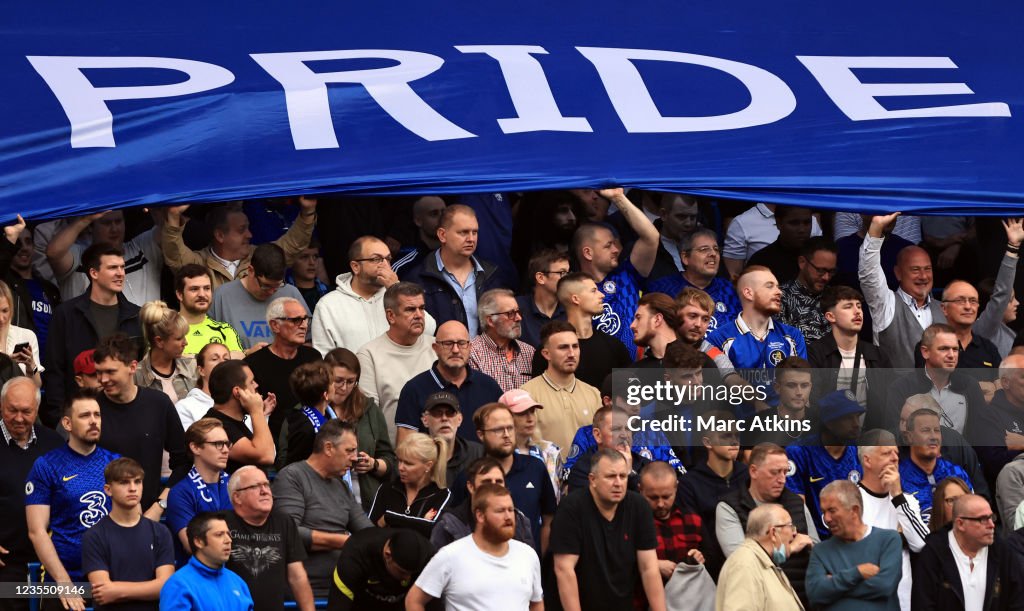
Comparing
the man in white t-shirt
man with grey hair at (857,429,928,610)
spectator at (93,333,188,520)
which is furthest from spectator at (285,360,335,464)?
man with grey hair at (857,429,928,610)

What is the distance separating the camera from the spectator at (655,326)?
35.8 ft

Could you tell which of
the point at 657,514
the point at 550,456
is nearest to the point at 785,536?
the point at 657,514

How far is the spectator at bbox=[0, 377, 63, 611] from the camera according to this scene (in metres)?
9.32

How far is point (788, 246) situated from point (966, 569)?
3.00 metres

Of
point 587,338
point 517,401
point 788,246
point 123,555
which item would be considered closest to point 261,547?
point 123,555

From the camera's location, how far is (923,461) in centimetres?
1062

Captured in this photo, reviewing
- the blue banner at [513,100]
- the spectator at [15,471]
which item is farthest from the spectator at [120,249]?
the spectator at [15,471]

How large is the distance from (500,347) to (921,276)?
3009 millimetres

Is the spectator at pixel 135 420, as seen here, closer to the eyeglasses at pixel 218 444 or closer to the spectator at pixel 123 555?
the eyeglasses at pixel 218 444

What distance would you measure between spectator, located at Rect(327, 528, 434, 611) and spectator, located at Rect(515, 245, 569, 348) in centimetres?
250

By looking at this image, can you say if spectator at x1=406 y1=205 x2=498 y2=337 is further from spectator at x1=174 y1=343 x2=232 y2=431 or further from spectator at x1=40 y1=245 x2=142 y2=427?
spectator at x1=40 y1=245 x2=142 y2=427

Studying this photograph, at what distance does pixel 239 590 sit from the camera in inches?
347

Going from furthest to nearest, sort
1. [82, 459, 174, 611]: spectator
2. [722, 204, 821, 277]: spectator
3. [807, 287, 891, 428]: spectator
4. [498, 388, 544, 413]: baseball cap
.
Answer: [722, 204, 821, 277]: spectator, [807, 287, 891, 428]: spectator, [498, 388, 544, 413]: baseball cap, [82, 459, 174, 611]: spectator

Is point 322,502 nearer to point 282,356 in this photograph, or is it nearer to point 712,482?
point 282,356
